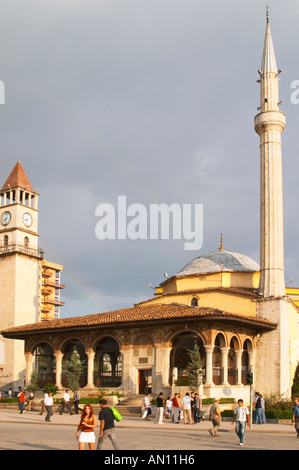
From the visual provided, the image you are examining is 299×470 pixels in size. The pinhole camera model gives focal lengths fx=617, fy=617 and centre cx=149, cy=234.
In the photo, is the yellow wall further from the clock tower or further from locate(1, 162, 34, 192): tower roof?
locate(1, 162, 34, 192): tower roof

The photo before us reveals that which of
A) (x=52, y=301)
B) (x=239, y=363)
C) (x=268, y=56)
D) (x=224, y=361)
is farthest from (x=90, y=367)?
(x=52, y=301)

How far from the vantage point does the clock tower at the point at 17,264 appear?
2340 inches

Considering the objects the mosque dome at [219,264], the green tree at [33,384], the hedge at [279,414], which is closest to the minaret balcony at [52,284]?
the mosque dome at [219,264]

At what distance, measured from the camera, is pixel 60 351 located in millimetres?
37156

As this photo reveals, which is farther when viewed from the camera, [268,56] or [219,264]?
[219,264]

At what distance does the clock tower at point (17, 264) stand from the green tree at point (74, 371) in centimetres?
2452

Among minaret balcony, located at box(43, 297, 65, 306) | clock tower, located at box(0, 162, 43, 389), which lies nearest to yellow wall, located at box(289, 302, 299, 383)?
clock tower, located at box(0, 162, 43, 389)

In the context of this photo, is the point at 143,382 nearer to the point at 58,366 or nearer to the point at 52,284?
the point at 58,366

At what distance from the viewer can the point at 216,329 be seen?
32.3 meters

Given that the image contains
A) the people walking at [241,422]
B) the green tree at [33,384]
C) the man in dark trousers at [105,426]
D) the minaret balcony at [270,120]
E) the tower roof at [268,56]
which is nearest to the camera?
the man in dark trousers at [105,426]

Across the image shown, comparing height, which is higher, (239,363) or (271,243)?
(271,243)

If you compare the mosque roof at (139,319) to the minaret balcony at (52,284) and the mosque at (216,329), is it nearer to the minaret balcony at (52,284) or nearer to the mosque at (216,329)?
the mosque at (216,329)

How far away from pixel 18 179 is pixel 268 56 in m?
34.3
